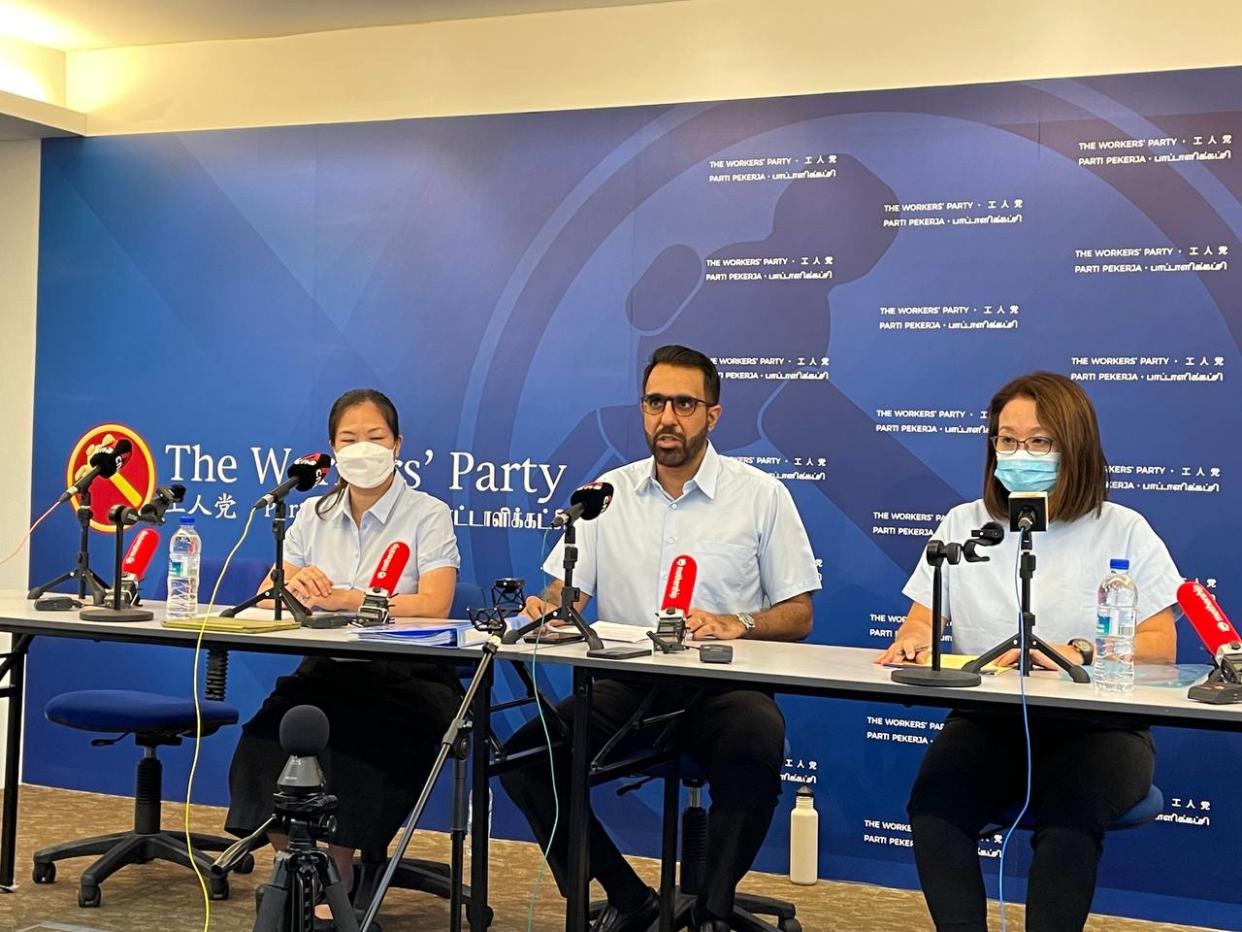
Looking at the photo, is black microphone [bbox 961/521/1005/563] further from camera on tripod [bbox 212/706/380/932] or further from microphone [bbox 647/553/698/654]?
camera on tripod [bbox 212/706/380/932]

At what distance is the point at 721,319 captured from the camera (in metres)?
4.67

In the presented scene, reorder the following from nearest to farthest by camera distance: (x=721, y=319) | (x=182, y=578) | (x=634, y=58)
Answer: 1. (x=182, y=578)
2. (x=721, y=319)
3. (x=634, y=58)

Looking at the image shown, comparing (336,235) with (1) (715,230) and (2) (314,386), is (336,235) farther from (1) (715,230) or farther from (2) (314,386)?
(1) (715,230)

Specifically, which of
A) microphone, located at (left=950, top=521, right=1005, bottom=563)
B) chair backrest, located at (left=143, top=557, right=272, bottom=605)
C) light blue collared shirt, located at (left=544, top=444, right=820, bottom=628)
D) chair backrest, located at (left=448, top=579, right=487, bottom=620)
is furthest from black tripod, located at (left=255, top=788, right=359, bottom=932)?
chair backrest, located at (left=143, top=557, right=272, bottom=605)

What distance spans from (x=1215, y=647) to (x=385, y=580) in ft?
6.66

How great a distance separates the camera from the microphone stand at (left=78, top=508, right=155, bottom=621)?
3.62m

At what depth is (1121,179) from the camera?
4211 millimetres

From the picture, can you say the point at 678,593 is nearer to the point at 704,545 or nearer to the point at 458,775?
the point at 704,545

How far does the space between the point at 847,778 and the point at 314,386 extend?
7.79 ft

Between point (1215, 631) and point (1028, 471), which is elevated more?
point (1028, 471)

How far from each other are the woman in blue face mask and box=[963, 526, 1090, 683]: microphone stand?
0.07 m

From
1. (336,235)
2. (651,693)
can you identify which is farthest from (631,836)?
(336,235)

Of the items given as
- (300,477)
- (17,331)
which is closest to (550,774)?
(300,477)

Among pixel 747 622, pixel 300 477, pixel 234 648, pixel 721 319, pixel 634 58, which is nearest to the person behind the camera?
pixel 234 648
